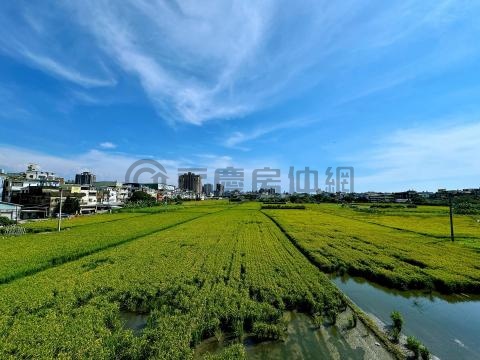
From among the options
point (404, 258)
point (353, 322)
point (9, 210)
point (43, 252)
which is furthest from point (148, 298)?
point (9, 210)

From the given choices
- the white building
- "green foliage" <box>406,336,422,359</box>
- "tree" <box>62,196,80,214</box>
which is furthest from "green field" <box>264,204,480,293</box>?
the white building

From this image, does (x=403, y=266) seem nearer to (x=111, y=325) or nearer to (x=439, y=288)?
(x=439, y=288)

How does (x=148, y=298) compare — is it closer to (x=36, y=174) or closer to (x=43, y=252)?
(x=43, y=252)

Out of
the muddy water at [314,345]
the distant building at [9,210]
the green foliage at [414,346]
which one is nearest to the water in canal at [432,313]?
the green foliage at [414,346]

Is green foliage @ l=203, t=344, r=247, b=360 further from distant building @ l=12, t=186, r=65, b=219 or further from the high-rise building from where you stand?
the high-rise building

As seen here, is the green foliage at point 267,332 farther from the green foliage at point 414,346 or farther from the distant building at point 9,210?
the distant building at point 9,210

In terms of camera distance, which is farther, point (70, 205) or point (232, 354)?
point (70, 205)

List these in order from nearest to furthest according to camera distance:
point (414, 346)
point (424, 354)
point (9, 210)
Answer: point (424, 354), point (414, 346), point (9, 210)

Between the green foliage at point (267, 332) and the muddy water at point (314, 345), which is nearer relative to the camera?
the muddy water at point (314, 345)
